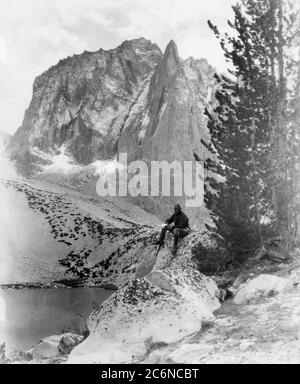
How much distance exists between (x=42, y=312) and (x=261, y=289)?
1677 inches

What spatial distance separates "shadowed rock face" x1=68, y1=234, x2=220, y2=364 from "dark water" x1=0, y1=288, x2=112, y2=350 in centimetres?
1056

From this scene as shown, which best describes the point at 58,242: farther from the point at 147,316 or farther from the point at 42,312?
the point at 147,316

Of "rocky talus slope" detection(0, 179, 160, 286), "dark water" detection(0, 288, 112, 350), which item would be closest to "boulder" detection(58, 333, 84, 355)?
A: "dark water" detection(0, 288, 112, 350)

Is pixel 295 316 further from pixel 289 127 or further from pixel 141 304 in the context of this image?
pixel 289 127

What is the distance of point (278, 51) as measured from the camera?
2362cm

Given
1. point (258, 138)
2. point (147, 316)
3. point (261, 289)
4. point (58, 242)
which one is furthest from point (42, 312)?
point (58, 242)

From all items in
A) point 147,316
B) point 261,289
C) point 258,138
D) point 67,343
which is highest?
point 258,138

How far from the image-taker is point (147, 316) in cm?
1277

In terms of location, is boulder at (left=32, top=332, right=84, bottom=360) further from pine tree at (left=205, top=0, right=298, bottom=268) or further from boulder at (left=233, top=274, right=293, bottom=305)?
pine tree at (left=205, top=0, right=298, bottom=268)

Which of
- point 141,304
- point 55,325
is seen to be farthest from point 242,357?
point 55,325

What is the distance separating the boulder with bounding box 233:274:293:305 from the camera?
14188 mm

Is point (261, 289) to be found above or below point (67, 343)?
above

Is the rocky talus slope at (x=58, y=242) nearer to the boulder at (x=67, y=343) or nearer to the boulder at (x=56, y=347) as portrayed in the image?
the boulder at (x=56, y=347)

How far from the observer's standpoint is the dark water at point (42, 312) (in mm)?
36656
